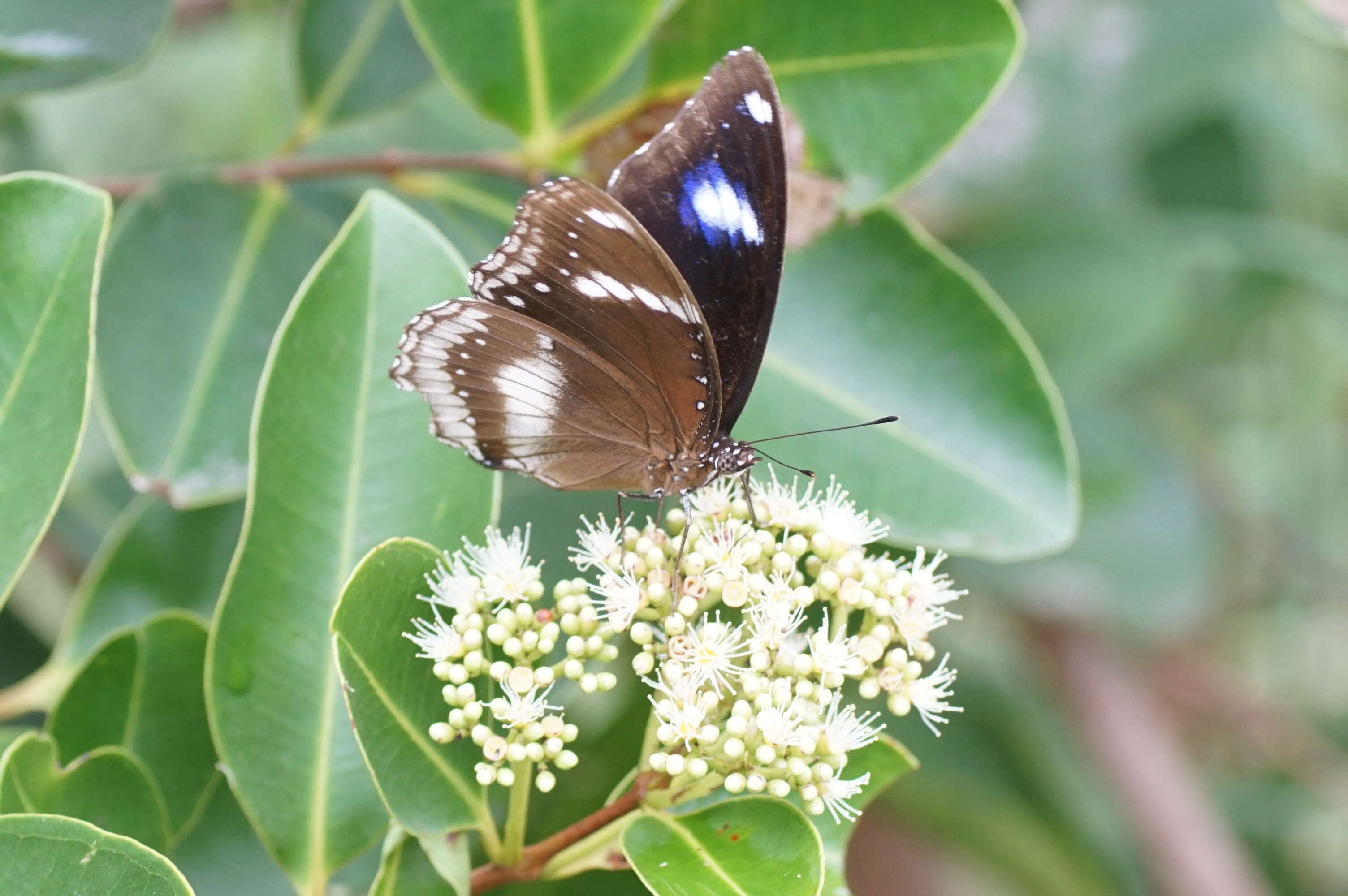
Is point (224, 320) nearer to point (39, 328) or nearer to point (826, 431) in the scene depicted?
point (39, 328)

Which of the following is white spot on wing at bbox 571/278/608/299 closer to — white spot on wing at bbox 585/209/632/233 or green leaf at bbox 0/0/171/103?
white spot on wing at bbox 585/209/632/233

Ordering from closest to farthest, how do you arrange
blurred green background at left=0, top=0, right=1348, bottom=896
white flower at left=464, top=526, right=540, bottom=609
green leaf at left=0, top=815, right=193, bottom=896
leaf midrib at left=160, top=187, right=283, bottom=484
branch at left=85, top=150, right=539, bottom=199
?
green leaf at left=0, top=815, right=193, bottom=896
white flower at left=464, top=526, right=540, bottom=609
leaf midrib at left=160, top=187, right=283, bottom=484
branch at left=85, top=150, right=539, bottom=199
blurred green background at left=0, top=0, right=1348, bottom=896

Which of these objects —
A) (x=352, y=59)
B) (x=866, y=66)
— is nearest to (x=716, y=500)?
(x=866, y=66)

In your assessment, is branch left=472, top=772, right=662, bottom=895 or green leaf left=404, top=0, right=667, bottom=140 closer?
branch left=472, top=772, right=662, bottom=895

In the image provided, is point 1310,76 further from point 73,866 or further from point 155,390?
point 73,866

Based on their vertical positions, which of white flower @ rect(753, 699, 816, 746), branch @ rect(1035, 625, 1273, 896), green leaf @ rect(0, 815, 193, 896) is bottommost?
branch @ rect(1035, 625, 1273, 896)

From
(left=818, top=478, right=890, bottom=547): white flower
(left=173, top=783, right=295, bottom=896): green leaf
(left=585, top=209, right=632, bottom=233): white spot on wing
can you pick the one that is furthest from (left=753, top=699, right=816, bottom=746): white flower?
(left=173, top=783, right=295, bottom=896): green leaf
